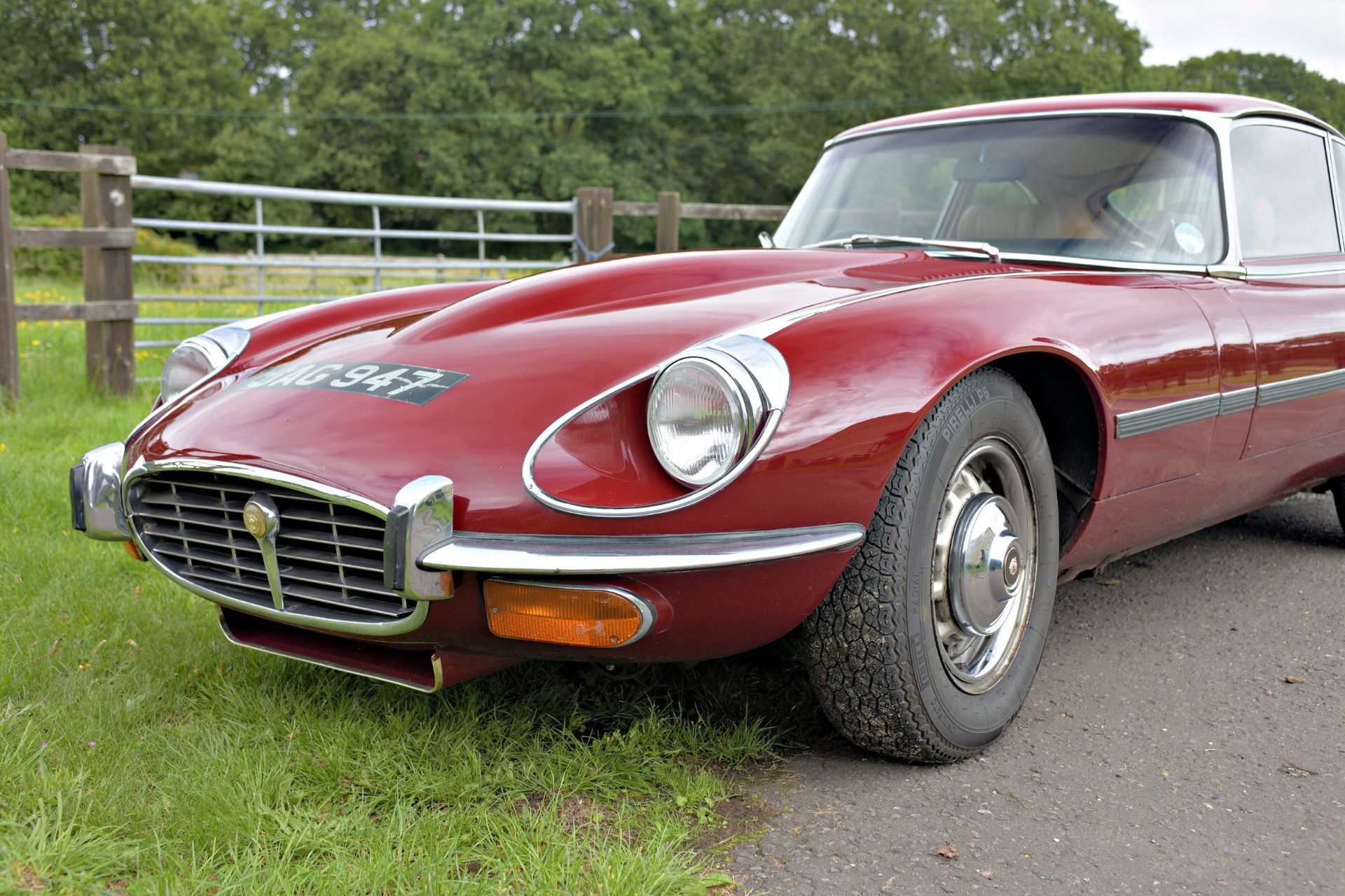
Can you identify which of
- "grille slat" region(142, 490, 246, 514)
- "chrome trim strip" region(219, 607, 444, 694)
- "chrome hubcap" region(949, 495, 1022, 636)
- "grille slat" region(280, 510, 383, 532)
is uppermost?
"grille slat" region(280, 510, 383, 532)

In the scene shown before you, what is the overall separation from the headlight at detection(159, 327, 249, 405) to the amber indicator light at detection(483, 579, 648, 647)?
1194 mm

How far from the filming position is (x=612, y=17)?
1795 inches

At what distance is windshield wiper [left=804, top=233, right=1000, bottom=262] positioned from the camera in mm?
2939

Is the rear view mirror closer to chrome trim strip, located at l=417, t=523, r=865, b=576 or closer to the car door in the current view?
the car door

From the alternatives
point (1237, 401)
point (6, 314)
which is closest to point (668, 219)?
point (6, 314)

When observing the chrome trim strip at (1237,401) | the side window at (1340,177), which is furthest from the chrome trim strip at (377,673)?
the side window at (1340,177)

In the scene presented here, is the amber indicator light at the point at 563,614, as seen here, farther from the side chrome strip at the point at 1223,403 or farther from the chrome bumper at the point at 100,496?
the side chrome strip at the point at 1223,403

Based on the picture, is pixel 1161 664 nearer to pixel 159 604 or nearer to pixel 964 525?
pixel 964 525

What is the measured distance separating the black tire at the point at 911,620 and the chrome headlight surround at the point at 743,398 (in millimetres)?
299

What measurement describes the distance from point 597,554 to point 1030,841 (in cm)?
91

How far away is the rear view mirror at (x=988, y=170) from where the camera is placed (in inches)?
127

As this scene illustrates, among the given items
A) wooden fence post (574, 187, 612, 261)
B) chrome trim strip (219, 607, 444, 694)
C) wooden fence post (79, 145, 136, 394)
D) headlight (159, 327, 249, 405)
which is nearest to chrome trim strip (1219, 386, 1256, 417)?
chrome trim strip (219, 607, 444, 694)

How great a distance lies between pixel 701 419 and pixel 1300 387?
2073mm

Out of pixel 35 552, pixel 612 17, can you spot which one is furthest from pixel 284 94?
pixel 35 552
